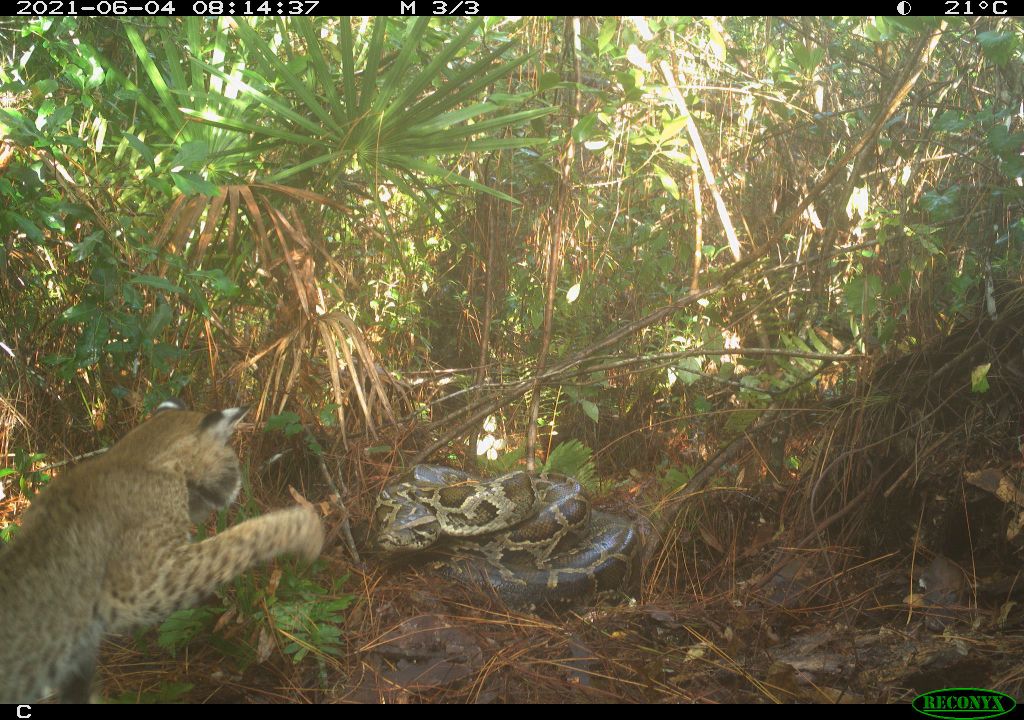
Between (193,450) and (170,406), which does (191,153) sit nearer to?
(170,406)

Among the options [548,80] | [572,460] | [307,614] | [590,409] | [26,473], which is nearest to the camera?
[307,614]

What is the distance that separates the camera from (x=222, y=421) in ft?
8.34

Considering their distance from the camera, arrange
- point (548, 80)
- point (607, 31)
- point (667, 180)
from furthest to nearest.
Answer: point (667, 180) < point (548, 80) < point (607, 31)

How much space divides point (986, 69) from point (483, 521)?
341 centimetres

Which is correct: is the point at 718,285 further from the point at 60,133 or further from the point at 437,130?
the point at 60,133

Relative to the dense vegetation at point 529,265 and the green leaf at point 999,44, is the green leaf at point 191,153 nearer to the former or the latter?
the dense vegetation at point 529,265

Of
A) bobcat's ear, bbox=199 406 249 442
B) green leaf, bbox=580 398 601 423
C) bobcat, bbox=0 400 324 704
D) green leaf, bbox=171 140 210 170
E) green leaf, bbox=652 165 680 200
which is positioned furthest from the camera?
green leaf, bbox=580 398 601 423

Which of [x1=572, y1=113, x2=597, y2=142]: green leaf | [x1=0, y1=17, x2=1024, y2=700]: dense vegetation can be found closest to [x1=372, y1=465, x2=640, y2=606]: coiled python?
[x1=0, y1=17, x2=1024, y2=700]: dense vegetation

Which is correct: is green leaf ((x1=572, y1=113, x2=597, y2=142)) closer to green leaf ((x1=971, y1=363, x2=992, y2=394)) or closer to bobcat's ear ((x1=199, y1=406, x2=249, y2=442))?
bobcat's ear ((x1=199, y1=406, x2=249, y2=442))

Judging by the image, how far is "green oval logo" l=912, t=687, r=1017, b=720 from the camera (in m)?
2.57

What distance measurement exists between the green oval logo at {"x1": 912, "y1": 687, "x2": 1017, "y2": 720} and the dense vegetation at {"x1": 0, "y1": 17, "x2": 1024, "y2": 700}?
20.6 inches
